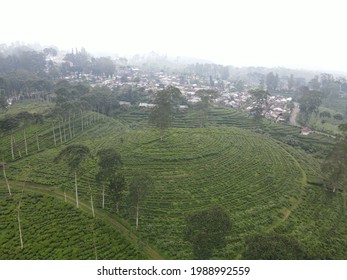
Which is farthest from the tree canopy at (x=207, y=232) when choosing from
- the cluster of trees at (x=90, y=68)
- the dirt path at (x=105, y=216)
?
the cluster of trees at (x=90, y=68)

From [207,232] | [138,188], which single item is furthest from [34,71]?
[207,232]

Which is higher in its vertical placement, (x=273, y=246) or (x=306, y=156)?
(x=273, y=246)

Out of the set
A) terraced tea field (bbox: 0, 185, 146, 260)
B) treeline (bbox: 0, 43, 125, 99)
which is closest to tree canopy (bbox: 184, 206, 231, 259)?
terraced tea field (bbox: 0, 185, 146, 260)

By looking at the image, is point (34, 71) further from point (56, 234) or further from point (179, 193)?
point (56, 234)

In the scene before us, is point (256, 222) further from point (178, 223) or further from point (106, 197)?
point (106, 197)

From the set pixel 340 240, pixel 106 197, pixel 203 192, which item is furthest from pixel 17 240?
pixel 340 240

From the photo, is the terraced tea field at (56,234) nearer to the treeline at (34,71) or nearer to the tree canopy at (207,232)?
the tree canopy at (207,232)

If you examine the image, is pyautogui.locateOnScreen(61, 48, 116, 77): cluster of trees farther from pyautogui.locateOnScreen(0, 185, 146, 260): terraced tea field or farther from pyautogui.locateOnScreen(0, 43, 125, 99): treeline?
pyautogui.locateOnScreen(0, 185, 146, 260): terraced tea field
